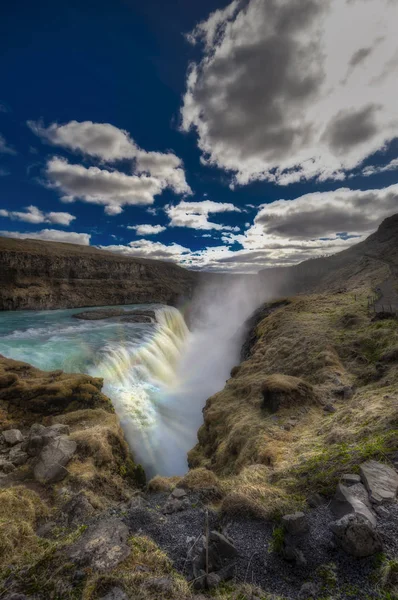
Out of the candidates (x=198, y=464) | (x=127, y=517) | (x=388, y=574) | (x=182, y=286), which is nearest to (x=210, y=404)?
(x=198, y=464)

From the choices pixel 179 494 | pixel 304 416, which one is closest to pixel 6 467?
pixel 179 494

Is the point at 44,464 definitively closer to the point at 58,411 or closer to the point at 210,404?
the point at 58,411

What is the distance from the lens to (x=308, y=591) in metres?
3.52

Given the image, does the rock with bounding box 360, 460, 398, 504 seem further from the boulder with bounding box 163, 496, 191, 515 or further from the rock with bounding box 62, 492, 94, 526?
the rock with bounding box 62, 492, 94, 526

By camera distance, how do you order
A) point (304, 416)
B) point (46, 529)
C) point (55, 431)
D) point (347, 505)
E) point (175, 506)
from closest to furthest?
1. point (347, 505)
2. point (46, 529)
3. point (175, 506)
4. point (55, 431)
5. point (304, 416)

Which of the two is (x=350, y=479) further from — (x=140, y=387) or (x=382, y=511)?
(x=140, y=387)

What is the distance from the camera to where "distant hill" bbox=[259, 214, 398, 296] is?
177 feet

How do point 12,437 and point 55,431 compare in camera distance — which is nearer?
point 12,437

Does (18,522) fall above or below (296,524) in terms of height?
below

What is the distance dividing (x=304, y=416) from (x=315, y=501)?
18.2ft

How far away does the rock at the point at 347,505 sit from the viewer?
13.6 feet

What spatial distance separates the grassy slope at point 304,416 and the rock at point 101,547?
7.32 ft

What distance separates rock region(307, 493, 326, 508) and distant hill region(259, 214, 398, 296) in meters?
45.3

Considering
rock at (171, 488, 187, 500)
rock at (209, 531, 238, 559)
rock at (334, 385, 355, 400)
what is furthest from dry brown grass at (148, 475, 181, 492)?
rock at (334, 385, 355, 400)
